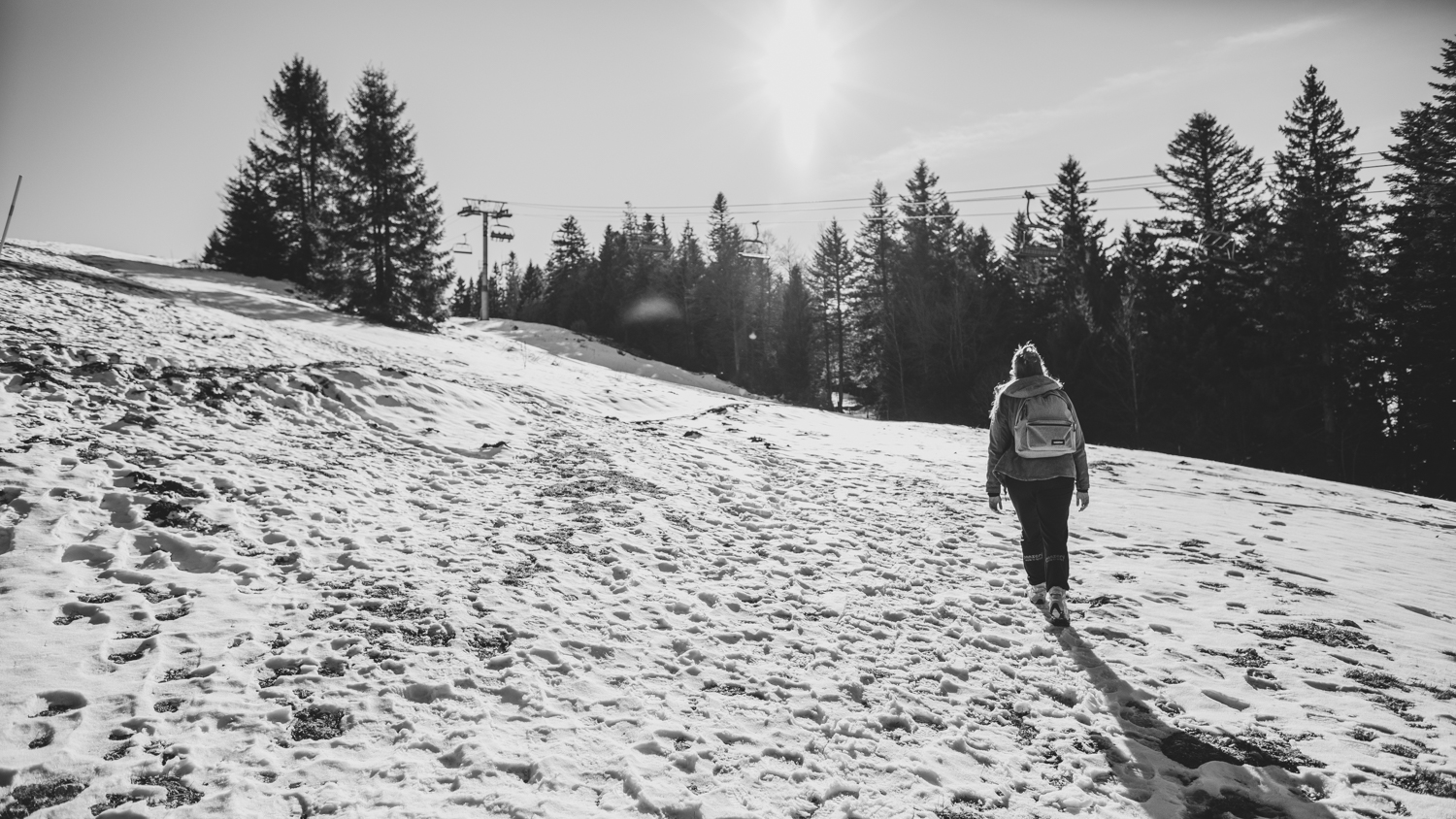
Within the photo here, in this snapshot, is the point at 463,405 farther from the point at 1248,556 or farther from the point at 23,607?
the point at 1248,556

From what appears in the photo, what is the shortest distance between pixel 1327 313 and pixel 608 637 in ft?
114

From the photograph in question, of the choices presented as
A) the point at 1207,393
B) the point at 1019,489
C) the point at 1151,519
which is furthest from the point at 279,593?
the point at 1207,393

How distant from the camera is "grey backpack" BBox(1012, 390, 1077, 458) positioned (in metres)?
5.01

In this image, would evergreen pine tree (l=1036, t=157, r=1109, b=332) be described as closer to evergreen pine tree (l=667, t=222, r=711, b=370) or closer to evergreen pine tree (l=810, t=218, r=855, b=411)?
evergreen pine tree (l=810, t=218, r=855, b=411)

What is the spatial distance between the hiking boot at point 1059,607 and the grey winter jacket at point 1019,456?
91 centimetres

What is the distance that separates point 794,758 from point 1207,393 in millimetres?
32871

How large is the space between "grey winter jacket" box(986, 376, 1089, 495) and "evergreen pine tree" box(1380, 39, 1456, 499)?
28.6 meters

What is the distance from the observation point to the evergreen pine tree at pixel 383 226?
25.4 meters

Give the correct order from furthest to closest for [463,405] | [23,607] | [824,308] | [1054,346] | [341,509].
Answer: [824,308] < [1054,346] < [463,405] < [341,509] < [23,607]

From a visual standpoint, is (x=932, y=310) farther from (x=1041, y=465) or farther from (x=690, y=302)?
(x=1041, y=465)

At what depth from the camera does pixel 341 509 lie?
6.08 metres

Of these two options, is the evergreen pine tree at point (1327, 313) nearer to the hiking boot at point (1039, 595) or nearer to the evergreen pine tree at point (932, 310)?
the evergreen pine tree at point (932, 310)

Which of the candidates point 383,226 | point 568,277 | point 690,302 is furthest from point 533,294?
point 383,226

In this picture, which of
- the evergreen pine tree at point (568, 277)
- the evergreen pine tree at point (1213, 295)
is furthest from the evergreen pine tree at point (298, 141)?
the evergreen pine tree at point (1213, 295)
